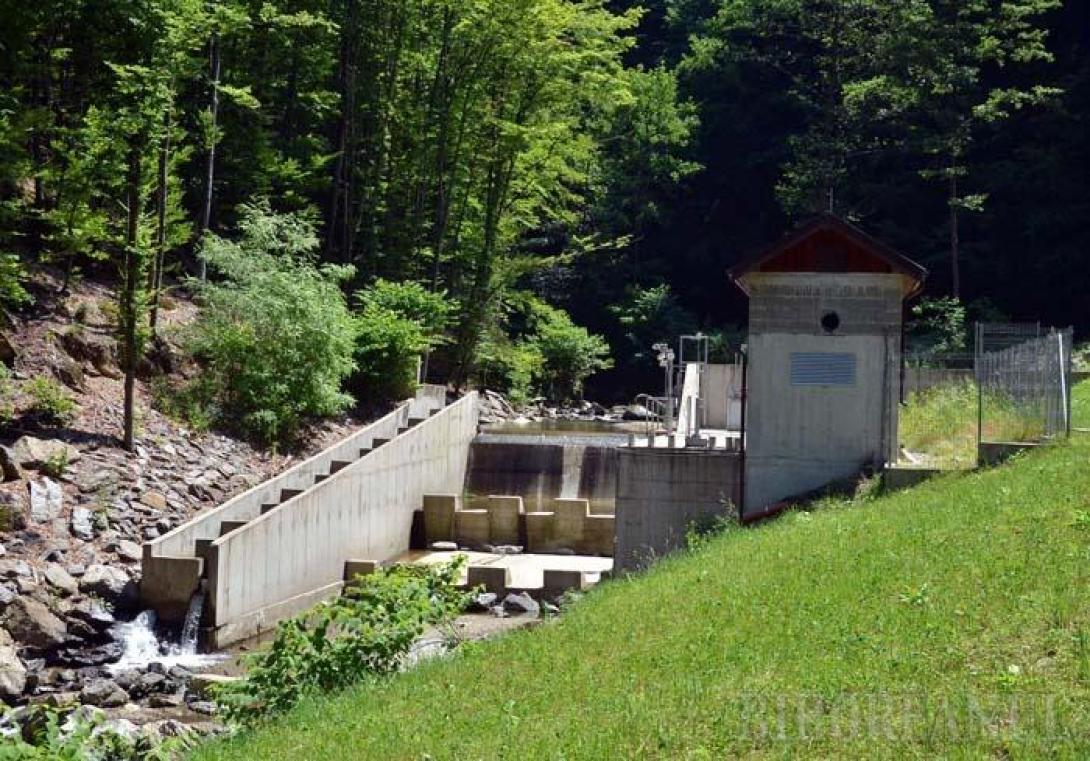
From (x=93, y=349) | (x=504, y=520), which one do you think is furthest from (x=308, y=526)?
(x=93, y=349)

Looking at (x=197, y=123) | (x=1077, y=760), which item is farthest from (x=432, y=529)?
(x=1077, y=760)

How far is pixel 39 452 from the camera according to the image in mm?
20219

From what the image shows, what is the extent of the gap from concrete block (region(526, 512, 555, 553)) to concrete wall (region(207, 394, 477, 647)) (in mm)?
2580

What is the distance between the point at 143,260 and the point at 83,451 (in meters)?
4.07

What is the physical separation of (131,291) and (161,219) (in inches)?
120

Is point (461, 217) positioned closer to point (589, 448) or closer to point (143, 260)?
point (589, 448)

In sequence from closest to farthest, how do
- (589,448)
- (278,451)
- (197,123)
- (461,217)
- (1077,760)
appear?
(1077,760) < (278,451) < (589,448) < (197,123) < (461,217)

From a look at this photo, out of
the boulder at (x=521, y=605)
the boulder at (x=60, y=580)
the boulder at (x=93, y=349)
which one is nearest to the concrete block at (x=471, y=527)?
the boulder at (x=521, y=605)

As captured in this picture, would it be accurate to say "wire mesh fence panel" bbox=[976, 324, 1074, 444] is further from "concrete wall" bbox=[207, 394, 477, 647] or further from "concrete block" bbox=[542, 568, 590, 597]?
"concrete wall" bbox=[207, 394, 477, 647]

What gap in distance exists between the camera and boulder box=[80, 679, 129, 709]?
14849 mm

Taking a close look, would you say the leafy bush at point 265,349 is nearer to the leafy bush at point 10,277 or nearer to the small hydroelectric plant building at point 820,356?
the leafy bush at point 10,277

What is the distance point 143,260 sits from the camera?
2322cm

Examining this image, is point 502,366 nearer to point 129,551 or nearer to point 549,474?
point 549,474

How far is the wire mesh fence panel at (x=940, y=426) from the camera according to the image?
56.2 ft
